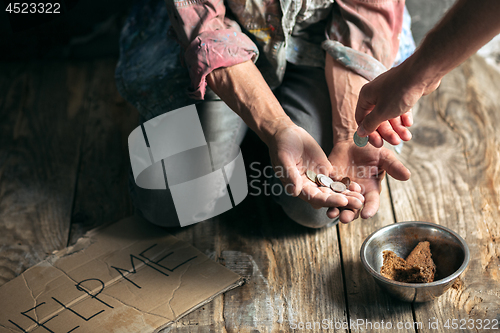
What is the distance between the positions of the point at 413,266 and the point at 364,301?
0.13 m

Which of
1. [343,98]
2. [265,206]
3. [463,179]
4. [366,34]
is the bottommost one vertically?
[463,179]

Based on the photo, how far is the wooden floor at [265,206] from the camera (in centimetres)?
93

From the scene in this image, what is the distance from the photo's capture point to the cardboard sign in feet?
2.96

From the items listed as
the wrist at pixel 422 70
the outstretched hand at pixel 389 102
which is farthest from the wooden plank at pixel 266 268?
the wrist at pixel 422 70

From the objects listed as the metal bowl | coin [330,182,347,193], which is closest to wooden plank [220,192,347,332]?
the metal bowl

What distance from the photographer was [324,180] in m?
0.91

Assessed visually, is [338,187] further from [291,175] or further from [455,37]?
[455,37]

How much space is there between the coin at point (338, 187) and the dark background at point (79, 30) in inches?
35.1

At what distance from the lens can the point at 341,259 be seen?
103 centimetres

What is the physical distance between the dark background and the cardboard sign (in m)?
0.89

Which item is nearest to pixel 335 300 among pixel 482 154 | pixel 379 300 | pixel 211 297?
pixel 379 300

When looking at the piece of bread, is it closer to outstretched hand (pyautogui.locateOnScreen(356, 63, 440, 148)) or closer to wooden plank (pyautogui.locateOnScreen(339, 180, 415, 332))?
wooden plank (pyautogui.locateOnScreen(339, 180, 415, 332))

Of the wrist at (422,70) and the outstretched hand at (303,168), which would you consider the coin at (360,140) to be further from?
the wrist at (422,70)

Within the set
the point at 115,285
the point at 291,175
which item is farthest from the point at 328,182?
the point at 115,285
